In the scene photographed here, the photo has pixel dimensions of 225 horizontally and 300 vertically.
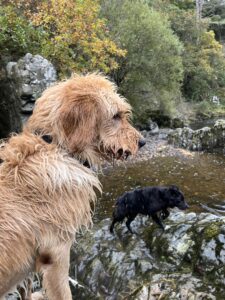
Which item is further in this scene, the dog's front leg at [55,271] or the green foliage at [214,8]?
the green foliage at [214,8]

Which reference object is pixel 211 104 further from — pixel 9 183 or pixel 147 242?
pixel 9 183

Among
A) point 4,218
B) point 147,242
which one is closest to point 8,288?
point 4,218

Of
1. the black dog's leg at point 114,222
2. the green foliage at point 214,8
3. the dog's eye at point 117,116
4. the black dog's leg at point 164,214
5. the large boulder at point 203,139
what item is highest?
the green foliage at point 214,8

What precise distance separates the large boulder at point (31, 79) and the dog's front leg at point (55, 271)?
8.82 m

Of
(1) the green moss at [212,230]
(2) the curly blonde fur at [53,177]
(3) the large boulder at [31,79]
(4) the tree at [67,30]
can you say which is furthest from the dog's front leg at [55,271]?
(4) the tree at [67,30]

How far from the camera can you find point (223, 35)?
43.4 m

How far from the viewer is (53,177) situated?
8.49 feet

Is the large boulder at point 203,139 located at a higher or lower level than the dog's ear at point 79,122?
lower

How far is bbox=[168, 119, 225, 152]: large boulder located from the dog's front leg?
515 inches

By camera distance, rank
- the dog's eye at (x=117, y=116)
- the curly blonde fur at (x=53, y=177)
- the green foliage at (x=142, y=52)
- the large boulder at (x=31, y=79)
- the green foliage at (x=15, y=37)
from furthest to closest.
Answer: the green foliage at (x=142, y=52), the green foliage at (x=15, y=37), the large boulder at (x=31, y=79), the dog's eye at (x=117, y=116), the curly blonde fur at (x=53, y=177)

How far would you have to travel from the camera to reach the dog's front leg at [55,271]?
266 centimetres

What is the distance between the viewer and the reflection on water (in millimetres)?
8484

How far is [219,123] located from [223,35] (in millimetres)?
30783

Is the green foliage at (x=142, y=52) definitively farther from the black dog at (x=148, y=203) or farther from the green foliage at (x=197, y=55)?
the black dog at (x=148, y=203)
